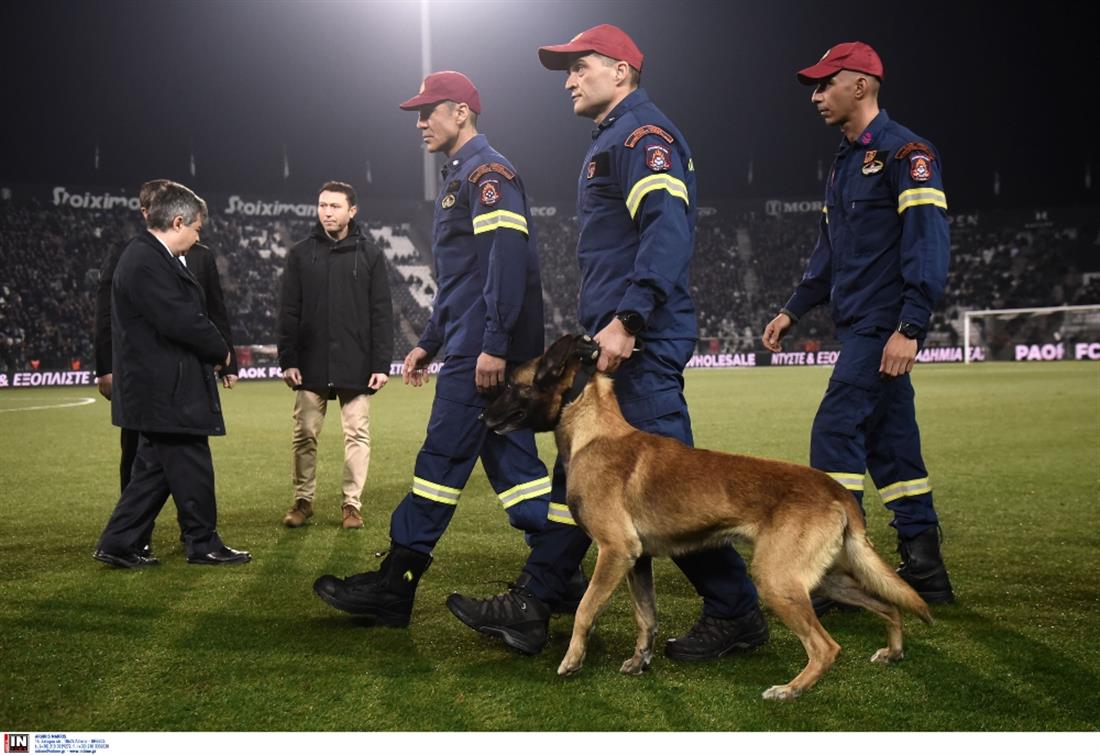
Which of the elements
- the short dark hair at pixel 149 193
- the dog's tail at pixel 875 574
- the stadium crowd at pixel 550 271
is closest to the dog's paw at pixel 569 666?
the dog's tail at pixel 875 574

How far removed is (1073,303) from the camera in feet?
147

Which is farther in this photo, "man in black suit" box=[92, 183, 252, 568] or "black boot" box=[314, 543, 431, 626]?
"man in black suit" box=[92, 183, 252, 568]

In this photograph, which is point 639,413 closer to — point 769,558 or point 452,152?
point 769,558

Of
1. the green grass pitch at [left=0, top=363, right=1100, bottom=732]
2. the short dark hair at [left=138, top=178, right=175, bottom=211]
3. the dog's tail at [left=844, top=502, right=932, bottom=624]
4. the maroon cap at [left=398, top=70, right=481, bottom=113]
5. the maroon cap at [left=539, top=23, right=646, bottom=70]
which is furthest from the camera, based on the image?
the short dark hair at [left=138, top=178, right=175, bottom=211]

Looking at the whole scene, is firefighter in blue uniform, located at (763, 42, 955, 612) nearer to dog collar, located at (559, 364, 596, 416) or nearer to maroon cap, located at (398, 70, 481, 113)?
dog collar, located at (559, 364, 596, 416)

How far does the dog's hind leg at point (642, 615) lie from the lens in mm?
3402

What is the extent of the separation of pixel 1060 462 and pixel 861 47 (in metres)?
6.22

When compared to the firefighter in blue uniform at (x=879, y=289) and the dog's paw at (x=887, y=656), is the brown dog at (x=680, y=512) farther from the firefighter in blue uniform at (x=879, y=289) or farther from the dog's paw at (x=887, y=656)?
the firefighter in blue uniform at (x=879, y=289)

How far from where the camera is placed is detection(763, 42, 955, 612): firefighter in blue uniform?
4.19 m

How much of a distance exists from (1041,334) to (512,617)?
1449 inches

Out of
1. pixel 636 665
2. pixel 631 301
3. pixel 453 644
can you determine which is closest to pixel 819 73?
pixel 631 301

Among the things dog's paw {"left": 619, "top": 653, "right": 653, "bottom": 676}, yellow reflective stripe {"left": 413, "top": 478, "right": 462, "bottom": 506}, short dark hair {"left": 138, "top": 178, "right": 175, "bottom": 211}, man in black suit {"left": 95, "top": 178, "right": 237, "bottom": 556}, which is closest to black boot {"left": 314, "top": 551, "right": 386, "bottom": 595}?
yellow reflective stripe {"left": 413, "top": 478, "right": 462, "bottom": 506}

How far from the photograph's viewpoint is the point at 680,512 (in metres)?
3.26

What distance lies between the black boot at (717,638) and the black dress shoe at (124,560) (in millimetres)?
3175
